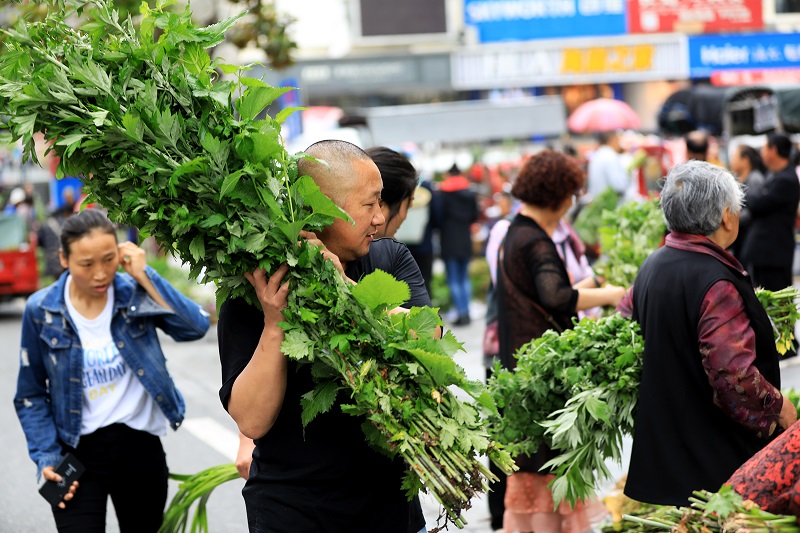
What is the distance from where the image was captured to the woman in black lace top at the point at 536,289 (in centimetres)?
496

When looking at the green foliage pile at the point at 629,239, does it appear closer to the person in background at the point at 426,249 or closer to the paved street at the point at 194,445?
the paved street at the point at 194,445

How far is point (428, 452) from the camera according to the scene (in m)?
2.67

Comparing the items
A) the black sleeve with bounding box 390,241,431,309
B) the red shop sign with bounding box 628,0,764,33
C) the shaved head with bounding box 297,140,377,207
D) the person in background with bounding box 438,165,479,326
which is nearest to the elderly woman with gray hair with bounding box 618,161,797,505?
the black sleeve with bounding box 390,241,431,309

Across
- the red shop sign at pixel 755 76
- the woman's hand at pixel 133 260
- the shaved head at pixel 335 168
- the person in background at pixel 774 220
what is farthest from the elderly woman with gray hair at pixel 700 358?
the red shop sign at pixel 755 76

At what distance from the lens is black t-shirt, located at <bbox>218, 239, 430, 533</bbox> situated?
2.79m

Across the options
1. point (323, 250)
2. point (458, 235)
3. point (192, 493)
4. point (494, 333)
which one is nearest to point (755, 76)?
point (458, 235)

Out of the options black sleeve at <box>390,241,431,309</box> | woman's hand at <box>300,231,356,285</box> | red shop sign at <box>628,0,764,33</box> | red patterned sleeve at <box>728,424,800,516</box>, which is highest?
red shop sign at <box>628,0,764,33</box>

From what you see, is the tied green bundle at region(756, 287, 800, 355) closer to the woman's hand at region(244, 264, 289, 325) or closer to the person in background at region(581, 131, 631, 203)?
the woman's hand at region(244, 264, 289, 325)

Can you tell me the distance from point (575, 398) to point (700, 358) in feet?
1.92

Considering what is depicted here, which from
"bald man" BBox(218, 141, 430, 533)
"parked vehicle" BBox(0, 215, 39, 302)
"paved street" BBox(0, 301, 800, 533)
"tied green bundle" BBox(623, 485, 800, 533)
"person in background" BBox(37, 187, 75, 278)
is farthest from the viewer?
"parked vehicle" BBox(0, 215, 39, 302)

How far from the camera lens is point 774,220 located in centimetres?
924

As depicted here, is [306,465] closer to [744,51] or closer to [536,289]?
[536,289]

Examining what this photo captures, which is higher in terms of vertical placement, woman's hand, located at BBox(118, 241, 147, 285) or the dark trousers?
woman's hand, located at BBox(118, 241, 147, 285)

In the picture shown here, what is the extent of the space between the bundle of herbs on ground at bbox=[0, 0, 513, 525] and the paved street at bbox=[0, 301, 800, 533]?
1144 millimetres
